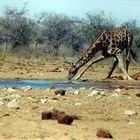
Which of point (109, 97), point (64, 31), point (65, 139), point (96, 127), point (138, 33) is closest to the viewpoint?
point (65, 139)

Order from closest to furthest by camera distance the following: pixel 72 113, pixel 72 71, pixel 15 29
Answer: pixel 72 113 → pixel 72 71 → pixel 15 29

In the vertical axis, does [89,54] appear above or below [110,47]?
below

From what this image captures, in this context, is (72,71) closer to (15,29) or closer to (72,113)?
(72,113)

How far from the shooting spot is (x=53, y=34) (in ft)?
176

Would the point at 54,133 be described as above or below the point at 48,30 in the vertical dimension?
below

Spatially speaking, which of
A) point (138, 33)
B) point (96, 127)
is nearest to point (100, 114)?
point (96, 127)

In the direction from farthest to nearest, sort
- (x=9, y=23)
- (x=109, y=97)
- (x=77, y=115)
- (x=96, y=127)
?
(x=9, y=23) → (x=109, y=97) → (x=77, y=115) → (x=96, y=127)

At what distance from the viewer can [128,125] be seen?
29.8 ft

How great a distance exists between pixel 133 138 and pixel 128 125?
1.02 m

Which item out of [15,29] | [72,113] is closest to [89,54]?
[72,113]

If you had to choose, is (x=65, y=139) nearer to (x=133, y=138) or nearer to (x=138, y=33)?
(x=133, y=138)

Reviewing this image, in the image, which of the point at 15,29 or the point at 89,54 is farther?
the point at 15,29

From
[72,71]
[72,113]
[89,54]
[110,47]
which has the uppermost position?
[110,47]

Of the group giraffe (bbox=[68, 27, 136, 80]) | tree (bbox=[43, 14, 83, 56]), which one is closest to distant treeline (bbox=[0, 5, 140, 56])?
tree (bbox=[43, 14, 83, 56])
